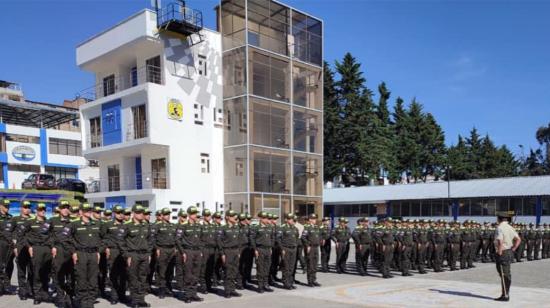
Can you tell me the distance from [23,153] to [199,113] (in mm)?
25506

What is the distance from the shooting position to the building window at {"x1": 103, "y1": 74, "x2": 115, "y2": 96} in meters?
28.7

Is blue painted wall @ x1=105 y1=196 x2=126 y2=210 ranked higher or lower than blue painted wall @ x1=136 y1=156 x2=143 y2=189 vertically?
lower

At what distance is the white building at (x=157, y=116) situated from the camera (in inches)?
968

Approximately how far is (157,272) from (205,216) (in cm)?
178

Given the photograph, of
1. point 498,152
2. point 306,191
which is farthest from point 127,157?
point 498,152

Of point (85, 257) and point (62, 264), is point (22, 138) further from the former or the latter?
point (85, 257)

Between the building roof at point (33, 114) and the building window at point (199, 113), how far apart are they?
26754 mm

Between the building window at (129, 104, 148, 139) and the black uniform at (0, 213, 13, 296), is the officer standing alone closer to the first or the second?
the black uniform at (0, 213, 13, 296)

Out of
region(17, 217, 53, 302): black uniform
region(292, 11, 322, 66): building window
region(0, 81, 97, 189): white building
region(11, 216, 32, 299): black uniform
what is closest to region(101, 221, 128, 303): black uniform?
region(17, 217, 53, 302): black uniform

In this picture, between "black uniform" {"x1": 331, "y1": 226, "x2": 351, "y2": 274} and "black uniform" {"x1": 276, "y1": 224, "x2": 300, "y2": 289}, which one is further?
"black uniform" {"x1": 331, "y1": 226, "x2": 351, "y2": 274}

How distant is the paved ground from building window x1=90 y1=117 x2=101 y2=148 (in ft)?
55.1

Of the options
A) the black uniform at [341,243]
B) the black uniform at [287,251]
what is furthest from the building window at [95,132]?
the black uniform at [287,251]

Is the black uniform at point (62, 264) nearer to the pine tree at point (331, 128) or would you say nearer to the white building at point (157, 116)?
the white building at point (157, 116)

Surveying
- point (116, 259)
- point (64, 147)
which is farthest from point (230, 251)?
point (64, 147)
